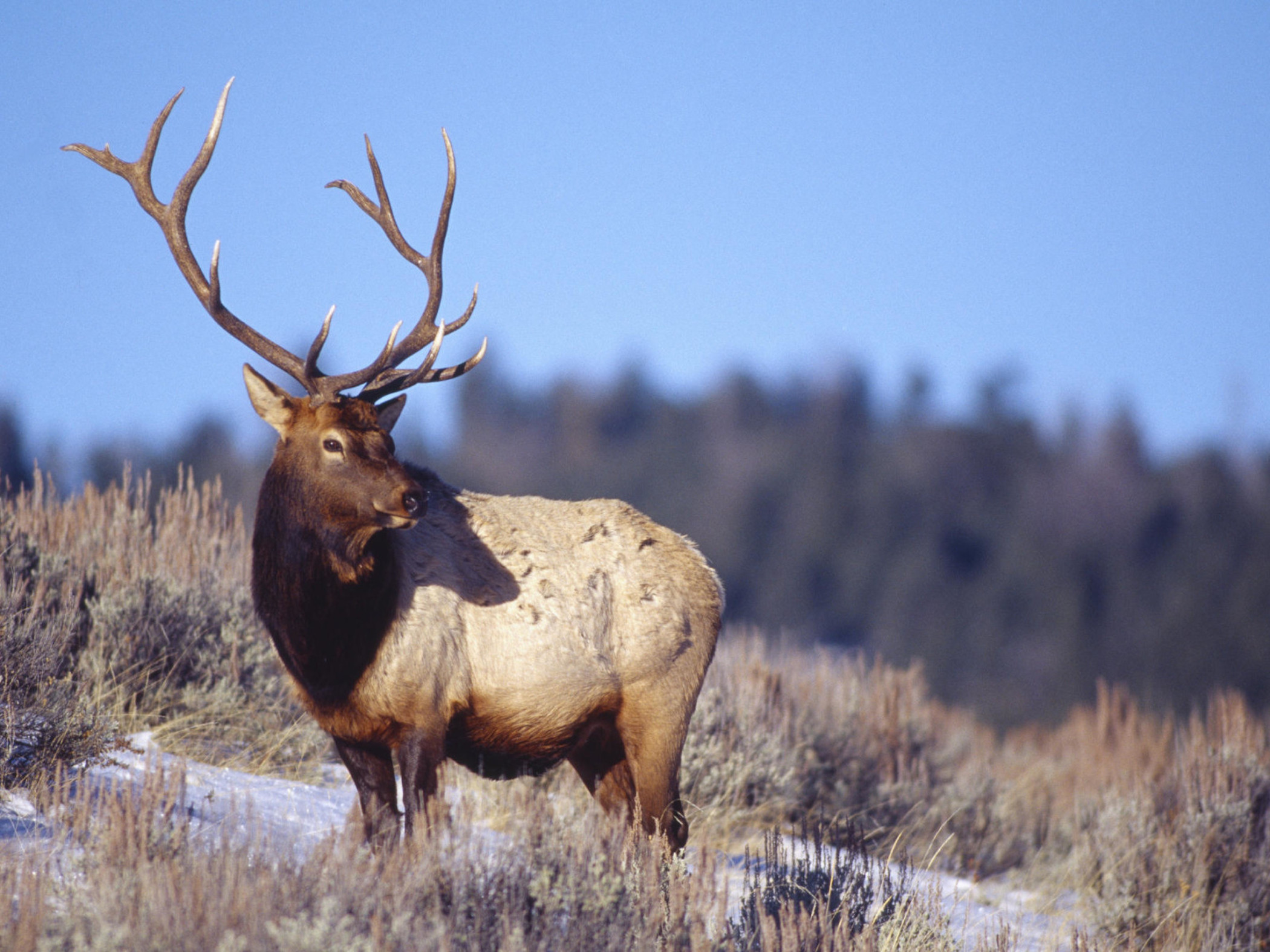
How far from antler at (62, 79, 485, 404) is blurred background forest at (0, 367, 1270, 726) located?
24000 mm

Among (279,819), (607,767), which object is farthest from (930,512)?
(279,819)

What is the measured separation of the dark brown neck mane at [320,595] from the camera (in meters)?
4.51

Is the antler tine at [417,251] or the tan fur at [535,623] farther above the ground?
the antler tine at [417,251]

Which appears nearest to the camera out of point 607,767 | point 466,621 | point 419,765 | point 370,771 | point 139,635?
point 419,765

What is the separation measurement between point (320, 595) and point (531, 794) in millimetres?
1522

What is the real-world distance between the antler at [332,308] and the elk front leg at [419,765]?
142 centimetres

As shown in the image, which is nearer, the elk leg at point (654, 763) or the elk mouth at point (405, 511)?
the elk mouth at point (405, 511)

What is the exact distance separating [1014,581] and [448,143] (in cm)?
3699

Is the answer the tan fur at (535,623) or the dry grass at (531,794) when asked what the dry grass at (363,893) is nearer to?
the dry grass at (531,794)

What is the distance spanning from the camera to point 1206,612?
33562 millimetres

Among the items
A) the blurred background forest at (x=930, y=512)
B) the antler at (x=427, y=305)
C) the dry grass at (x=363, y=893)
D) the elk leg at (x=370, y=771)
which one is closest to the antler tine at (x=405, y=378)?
the antler at (x=427, y=305)

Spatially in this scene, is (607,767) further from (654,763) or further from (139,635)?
(139,635)

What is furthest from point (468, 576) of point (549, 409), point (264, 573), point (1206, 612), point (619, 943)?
point (549, 409)

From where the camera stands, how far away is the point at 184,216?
17.3 ft
